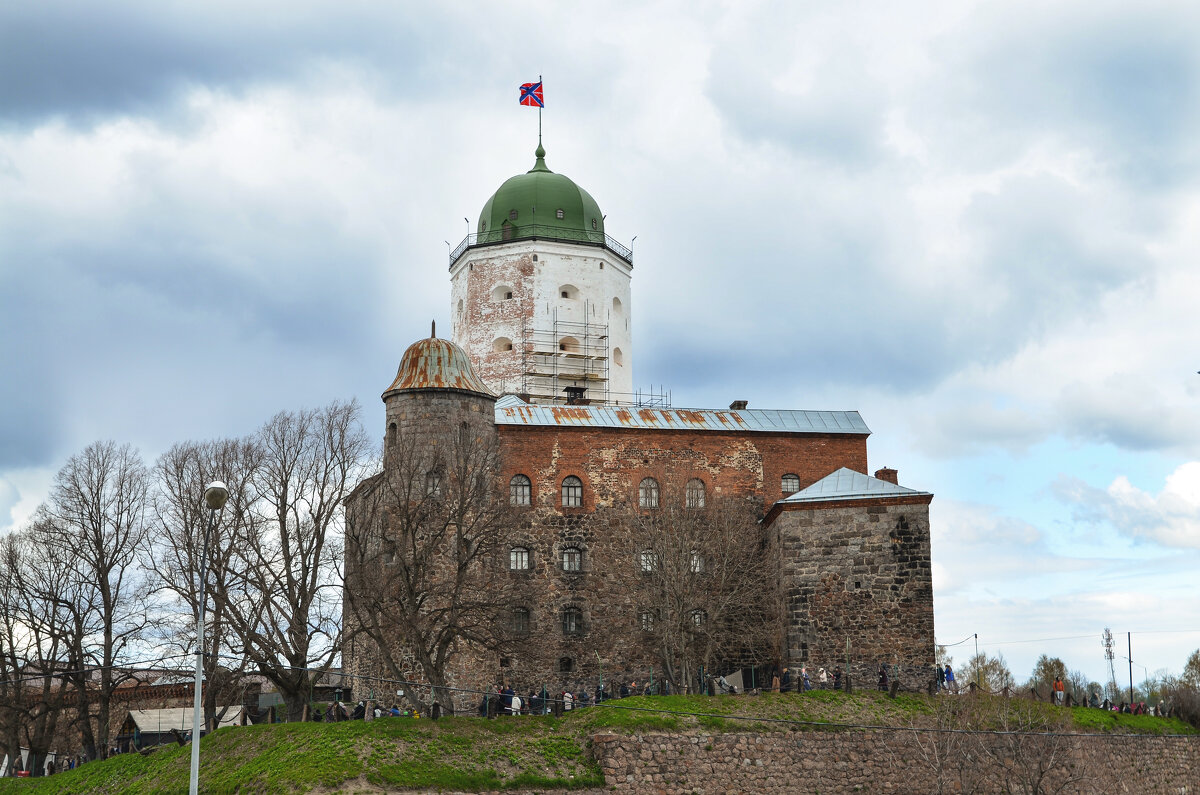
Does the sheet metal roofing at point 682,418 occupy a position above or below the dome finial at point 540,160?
below

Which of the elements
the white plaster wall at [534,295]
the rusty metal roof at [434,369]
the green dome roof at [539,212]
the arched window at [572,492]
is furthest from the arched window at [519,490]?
the green dome roof at [539,212]

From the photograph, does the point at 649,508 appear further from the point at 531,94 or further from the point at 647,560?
the point at 531,94

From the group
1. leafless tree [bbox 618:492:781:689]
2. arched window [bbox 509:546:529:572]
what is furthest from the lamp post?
arched window [bbox 509:546:529:572]

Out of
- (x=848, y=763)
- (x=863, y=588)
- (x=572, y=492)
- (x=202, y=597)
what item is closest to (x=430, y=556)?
(x=572, y=492)

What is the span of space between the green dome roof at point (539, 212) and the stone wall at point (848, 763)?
29109 millimetres

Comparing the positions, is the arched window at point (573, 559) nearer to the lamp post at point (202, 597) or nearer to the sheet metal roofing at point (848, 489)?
the sheet metal roofing at point (848, 489)

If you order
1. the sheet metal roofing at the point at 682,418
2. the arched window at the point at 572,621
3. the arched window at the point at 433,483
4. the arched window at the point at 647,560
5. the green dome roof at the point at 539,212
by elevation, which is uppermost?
the green dome roof at the point at 539,212

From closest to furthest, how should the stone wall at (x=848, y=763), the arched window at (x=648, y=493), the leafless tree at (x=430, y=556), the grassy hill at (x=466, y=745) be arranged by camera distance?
1. the grassy hill at (x=466, y=745)
2. the stone wall at (x=848, y=763)
3. the leafless tree at (x=430, y=556)
4. the arched window at (x=648, y=493)

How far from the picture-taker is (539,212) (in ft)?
190

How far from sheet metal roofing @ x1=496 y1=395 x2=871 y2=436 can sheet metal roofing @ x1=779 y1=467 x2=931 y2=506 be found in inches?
165

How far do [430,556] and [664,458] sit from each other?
41.6ft

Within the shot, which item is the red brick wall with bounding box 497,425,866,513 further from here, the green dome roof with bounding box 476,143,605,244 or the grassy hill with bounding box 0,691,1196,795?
the green dome roof with bounding box 476,143,605,244

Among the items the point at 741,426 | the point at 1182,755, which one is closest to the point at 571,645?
the point at 741,426

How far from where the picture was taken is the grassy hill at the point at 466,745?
29859mm
